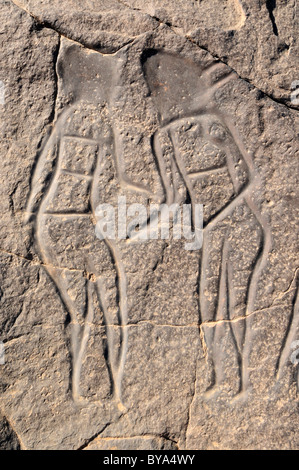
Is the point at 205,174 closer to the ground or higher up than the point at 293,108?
closer to the ground

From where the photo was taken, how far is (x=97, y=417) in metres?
1.77

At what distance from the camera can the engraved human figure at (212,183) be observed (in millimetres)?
1812

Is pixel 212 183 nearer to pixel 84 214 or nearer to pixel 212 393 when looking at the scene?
pixel 84 214

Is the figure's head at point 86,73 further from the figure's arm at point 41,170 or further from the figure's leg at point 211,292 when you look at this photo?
the figure's leg at point 211,292

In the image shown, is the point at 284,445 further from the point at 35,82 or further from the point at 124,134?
the point at 35,82

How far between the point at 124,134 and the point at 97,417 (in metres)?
1.06

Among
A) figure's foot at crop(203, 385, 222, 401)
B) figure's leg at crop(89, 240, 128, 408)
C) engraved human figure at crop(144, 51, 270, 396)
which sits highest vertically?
engraved human figure at crop(144, 51, 270, 396)

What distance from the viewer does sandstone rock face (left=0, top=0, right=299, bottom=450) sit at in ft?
5.81

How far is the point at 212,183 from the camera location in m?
1.83

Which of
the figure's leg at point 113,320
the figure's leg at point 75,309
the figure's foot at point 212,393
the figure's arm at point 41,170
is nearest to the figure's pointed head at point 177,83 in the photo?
the figure's arm at point 41,170

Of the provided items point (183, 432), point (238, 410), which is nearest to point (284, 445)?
point (238, 410)

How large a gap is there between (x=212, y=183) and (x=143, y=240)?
1.12 ft

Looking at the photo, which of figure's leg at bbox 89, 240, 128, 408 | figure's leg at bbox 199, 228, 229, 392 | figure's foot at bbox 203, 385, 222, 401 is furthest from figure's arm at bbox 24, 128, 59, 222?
figure's foot at bbox 203, 385, 222, 401

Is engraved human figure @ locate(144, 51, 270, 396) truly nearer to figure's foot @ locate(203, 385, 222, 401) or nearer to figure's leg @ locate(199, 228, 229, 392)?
figure's leg @ locate(199, 228, 229, 392)
